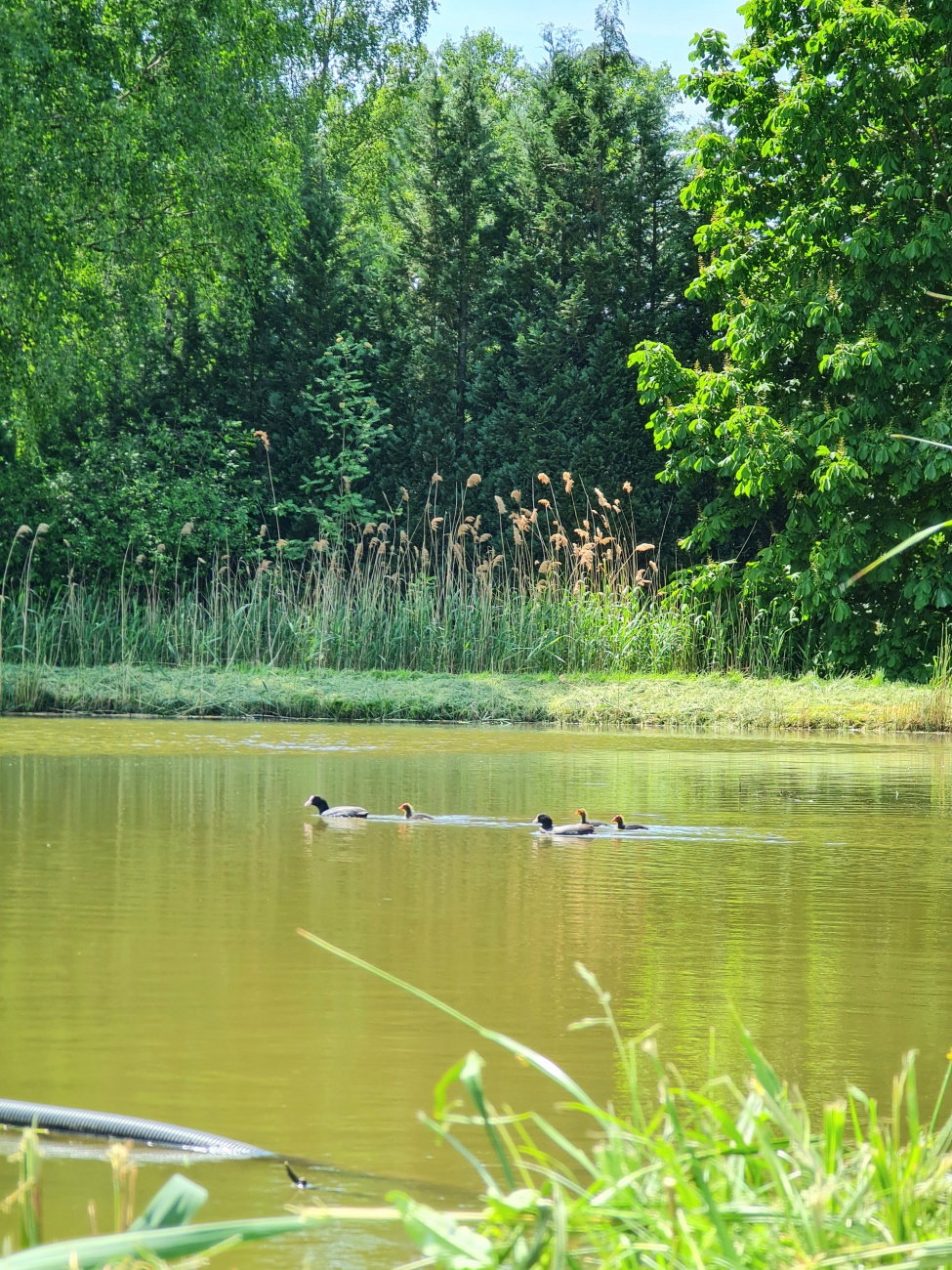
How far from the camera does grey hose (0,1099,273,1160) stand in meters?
2.20

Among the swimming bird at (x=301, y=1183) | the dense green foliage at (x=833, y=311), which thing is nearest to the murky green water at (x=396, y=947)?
the swimming bird at (x=301, y=1183)

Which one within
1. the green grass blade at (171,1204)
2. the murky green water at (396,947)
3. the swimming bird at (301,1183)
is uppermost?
the green grass blade at (171,1204)

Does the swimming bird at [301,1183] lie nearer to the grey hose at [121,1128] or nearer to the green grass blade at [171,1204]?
the grey hose at [121,1128]

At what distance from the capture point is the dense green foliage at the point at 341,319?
54.7ft

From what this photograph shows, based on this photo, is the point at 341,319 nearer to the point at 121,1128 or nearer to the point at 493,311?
the point at 493,311

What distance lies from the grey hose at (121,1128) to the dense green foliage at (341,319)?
13990mm

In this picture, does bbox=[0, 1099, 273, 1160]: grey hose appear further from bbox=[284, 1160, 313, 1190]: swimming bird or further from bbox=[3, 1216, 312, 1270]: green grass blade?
bbox=[3, 1216, 312, 1270]: green grass blade

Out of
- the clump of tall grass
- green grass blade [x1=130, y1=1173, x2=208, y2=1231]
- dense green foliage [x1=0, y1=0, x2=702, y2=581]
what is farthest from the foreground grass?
green grass blade [x1=130, y1=1173, x2=208, y2=1231]

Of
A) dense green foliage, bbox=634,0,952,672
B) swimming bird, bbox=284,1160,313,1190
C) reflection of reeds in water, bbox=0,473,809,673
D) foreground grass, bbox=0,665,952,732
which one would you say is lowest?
swimming bird, bbox=284,1160,313,1190

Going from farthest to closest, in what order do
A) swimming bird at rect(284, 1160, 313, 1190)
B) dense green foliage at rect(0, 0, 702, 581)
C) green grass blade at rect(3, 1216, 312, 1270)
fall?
dense green foliage at rect(0, 0, 702, 581) → swimming bird at rect(284, 1160, 313, 1190) → green grass blade at rect(3, 1216, 312, 1270)

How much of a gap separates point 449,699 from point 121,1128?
33.4 feet

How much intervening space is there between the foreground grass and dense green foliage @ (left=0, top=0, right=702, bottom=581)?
4.47m

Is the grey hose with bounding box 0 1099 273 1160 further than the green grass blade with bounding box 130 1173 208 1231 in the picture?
Yes

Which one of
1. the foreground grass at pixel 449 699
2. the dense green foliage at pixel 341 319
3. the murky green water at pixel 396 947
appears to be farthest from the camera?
the dense green foliage at pixel 341 319
